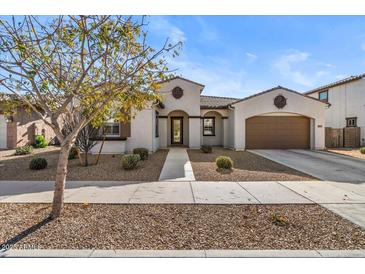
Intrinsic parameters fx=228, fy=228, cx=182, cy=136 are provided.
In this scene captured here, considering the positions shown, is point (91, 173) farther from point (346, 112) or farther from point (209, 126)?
point (346, 112)

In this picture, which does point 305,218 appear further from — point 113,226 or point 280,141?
point 280,141

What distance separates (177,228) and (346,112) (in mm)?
24773

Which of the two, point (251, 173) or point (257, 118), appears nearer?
point (251, 173)

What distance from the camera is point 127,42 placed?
475cm

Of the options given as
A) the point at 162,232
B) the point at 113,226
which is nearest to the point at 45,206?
the point at 113,226

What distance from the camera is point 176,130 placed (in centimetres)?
2072

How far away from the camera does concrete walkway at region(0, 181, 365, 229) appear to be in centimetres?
568

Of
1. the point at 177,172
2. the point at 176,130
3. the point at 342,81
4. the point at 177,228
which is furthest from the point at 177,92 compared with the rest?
the point at 342,81

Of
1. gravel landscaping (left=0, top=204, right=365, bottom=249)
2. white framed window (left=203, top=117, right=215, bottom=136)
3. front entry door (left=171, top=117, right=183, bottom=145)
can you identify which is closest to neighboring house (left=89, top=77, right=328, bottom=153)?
front entry door (left=171, top=117, right=183, bottom=145)

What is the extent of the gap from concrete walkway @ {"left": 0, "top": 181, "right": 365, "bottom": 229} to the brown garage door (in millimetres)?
10114

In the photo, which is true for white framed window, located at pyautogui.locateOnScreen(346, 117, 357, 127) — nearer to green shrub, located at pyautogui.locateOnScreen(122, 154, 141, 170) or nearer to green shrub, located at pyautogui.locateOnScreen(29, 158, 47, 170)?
green shrub, located at pyautogui.locateOnScreen(122, 154, 141, 170)

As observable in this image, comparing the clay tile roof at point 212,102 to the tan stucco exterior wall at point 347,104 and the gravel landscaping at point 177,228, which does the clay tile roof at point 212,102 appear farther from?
the gravel landscaping at point 177,228

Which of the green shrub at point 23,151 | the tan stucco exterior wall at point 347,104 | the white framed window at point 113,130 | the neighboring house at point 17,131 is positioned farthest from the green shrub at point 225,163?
the tan stucco exterior wall at point 347,104

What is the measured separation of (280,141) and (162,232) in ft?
53.1
